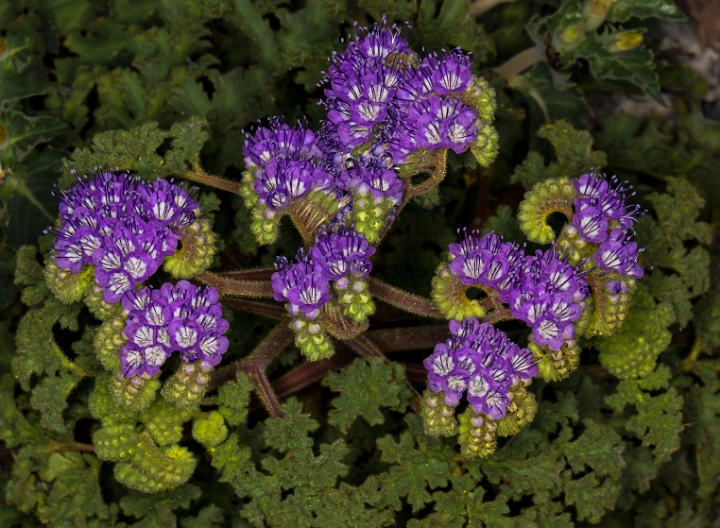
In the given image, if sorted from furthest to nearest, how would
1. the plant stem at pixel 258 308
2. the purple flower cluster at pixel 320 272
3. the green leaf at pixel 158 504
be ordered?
the plant stem at pixel 258 308, the green leaf at pixel 158 504, the purple flower cluster at pixel 320 272

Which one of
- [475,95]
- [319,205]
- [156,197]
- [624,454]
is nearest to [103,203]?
[156,197]

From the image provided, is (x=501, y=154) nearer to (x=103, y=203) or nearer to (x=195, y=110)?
(x=195, y=110)

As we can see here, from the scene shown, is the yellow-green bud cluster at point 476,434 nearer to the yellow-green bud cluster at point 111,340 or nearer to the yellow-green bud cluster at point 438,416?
the yellow-green bud cluster at point 438,416

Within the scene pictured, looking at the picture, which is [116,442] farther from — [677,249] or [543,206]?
[677,249]

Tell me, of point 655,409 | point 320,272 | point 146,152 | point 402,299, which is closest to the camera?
point 320,272

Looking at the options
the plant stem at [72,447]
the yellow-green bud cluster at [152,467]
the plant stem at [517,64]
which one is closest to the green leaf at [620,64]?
the plant stem at [517,64]

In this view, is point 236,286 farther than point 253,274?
No

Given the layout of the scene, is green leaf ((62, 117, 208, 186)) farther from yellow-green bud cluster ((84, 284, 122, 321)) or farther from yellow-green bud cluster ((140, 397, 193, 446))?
yellow-green bud cluster ((140, 397, 193, 446))

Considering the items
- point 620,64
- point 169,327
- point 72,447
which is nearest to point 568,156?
point 620,64
